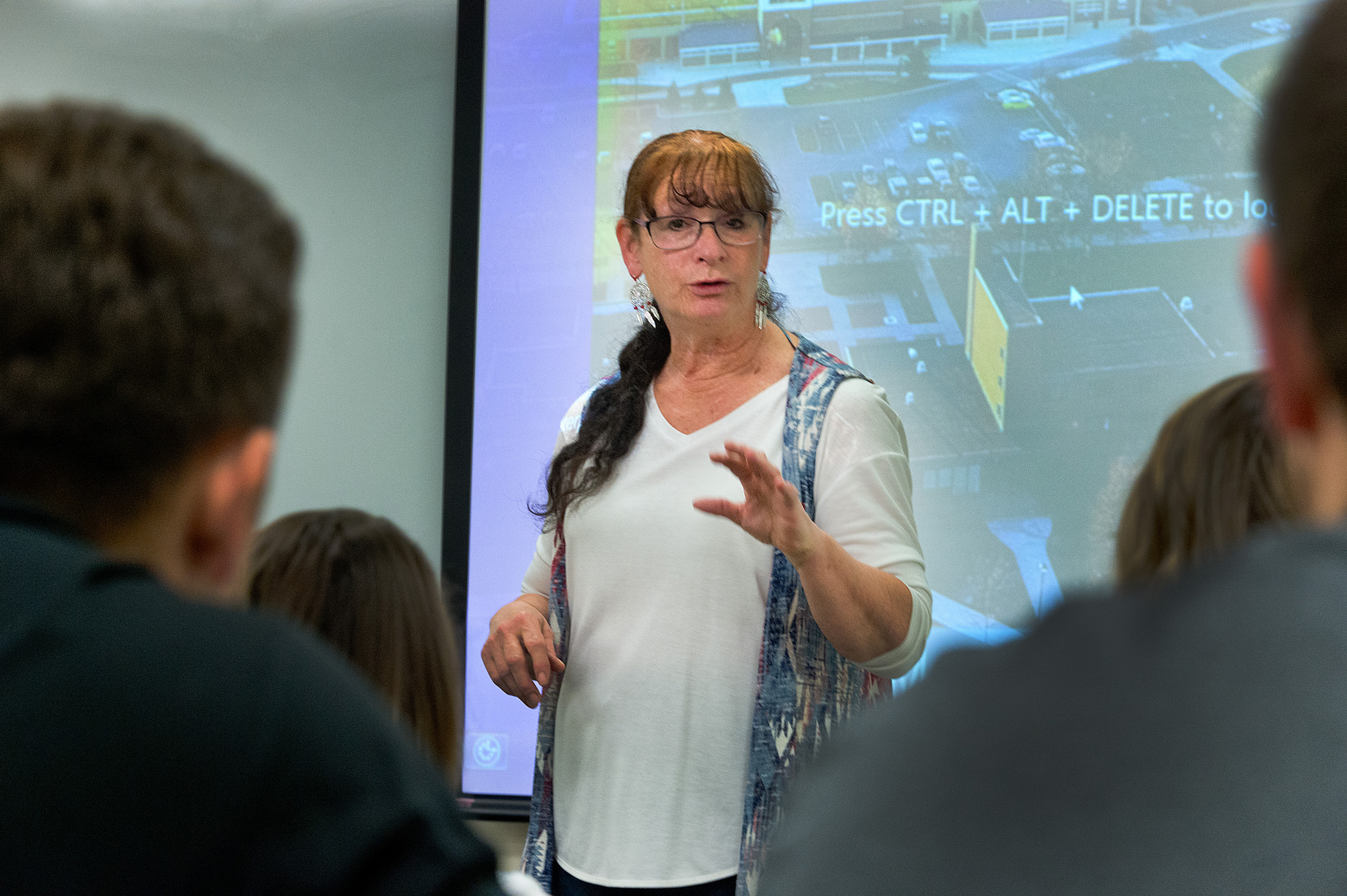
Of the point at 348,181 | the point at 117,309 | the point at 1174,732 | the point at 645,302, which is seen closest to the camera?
the point at 1174,732

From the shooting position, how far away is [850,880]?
45cm

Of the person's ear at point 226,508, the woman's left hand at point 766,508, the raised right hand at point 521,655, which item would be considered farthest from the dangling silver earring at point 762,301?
the person's ear at point 226,508

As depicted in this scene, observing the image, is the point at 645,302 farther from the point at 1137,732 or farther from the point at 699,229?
the point at 1137,732

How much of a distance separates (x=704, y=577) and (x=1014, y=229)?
5.01 ft

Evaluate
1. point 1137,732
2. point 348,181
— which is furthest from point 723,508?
point 348,181

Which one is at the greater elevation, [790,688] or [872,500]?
[872,500]

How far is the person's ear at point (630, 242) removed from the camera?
1882 mm

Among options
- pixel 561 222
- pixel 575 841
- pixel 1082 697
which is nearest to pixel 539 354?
pixel 561 222

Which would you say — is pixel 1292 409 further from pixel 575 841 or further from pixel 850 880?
pixel 575 841

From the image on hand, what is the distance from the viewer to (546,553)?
1.89 meters

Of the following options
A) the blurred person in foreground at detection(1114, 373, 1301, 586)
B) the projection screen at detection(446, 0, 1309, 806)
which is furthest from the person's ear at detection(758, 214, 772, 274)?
the projection screen at detection(446, 0, 1309, 806)

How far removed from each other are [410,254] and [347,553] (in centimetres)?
204

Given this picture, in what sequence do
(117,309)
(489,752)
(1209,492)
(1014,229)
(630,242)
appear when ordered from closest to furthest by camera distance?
(117,309) → (1209,492) → (630,242) → (1014,229) → (489,752)

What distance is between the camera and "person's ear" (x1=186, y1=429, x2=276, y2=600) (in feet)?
1.93
